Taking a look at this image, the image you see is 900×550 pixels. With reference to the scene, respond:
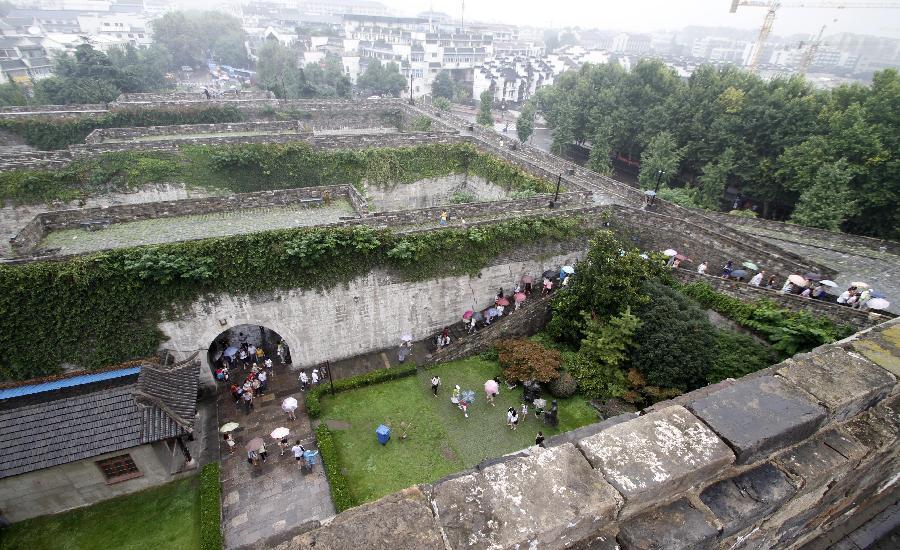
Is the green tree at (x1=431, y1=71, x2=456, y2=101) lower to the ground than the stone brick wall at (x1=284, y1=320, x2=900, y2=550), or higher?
lower

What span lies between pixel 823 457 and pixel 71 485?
58.1ft

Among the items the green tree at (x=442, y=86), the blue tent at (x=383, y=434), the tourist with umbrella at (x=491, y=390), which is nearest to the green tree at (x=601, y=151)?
the tourist with umbrella at (x=491, y=390)

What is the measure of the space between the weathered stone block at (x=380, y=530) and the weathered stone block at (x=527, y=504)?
145 millimetres

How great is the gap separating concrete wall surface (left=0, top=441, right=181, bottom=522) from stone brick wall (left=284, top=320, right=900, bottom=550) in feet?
44.5

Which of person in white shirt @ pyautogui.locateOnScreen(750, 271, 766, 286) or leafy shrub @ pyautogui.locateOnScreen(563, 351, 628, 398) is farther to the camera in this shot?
person in white shirt @ pyautogui.locateOnScreen(750, 271, 766, 286)

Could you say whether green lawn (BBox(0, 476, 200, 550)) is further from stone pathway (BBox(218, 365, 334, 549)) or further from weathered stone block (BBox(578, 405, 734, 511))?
weathered stone block (BBox(578, 405, 734, 511))

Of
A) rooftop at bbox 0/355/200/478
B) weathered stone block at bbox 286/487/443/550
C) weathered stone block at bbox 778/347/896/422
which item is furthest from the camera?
rooftop at bbox 0/355/200/478

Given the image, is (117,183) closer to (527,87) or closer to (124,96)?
(124,96)

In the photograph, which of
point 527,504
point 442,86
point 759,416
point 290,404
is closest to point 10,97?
point 290,404

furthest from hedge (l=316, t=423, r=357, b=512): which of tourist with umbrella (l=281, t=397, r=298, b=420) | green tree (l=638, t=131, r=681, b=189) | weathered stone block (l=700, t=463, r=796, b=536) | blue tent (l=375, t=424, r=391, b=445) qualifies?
green tree (l=638, t=131, r=681, b=189)

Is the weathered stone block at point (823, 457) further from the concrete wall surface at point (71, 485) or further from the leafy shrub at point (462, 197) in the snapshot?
the leafy shrub at point (462, 197)

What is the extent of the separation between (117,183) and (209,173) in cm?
456

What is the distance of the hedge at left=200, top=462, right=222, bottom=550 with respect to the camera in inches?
493

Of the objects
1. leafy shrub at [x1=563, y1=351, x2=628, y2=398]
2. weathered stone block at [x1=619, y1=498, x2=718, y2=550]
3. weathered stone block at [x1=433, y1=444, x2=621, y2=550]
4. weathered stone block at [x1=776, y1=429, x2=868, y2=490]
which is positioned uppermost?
weathered stone block at [x1=433, y1=444, x2=621, y2=550]
